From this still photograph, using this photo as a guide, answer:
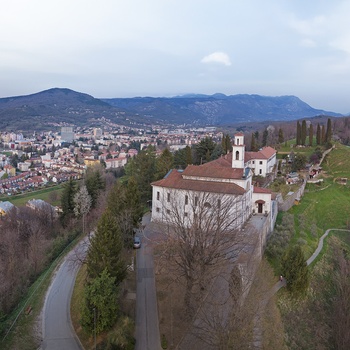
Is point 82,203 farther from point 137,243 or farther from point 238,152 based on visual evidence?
point 238,152

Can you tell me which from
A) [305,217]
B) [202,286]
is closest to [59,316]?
[202,286]

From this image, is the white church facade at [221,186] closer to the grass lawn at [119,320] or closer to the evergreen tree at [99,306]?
the grass lawn at [119,320]

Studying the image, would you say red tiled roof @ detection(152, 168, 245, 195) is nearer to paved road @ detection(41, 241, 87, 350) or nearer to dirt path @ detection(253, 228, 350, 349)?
dirt path @ detection(253, 228, 350, 349)

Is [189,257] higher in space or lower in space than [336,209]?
higher

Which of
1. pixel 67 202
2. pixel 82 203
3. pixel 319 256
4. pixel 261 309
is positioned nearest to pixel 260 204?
pixel 319 256

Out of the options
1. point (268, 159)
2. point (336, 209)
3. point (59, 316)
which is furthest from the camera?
point (268, 159)

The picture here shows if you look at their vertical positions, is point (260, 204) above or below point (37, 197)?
above

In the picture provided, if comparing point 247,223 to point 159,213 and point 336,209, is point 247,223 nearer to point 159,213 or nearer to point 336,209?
point 159,213
